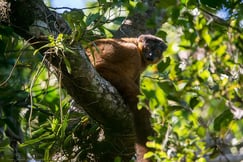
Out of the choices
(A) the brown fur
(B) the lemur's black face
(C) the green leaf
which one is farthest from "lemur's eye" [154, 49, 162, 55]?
(C) the green leaf

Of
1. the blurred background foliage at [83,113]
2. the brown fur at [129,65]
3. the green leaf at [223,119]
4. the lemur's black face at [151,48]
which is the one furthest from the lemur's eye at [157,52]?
the green leaf at [223,119]

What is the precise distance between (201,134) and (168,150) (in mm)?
Result: 436

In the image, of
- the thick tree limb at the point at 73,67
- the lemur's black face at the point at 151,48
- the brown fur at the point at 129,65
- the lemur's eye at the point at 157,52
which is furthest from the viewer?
the lemur's eye at the point at 157,52

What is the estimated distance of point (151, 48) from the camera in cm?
574

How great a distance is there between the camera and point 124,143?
3.88 meters

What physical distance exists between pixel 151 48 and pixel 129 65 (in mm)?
787

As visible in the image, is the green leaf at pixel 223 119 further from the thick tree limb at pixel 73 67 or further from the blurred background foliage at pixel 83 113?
the thick tree limb at pixel 73 67

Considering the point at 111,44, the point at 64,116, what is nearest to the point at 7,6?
the point at 64,116

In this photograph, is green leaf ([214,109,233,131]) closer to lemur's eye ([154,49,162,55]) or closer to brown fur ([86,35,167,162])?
brown fur ([86,35,167,162])

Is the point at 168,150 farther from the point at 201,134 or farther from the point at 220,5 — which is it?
the point at 220,5

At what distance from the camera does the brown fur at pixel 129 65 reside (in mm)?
4246

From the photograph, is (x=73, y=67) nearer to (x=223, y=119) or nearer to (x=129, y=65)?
(x=223, y=119)

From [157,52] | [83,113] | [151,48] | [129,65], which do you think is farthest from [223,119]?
[157,52]

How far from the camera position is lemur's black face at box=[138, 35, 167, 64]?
18.1 ft
